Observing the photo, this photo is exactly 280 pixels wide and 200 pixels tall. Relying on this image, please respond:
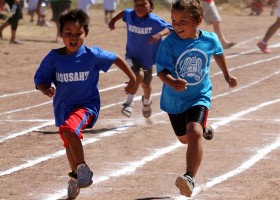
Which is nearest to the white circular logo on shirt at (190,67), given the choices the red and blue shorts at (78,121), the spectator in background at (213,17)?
the red and blue shorts at (78,121)

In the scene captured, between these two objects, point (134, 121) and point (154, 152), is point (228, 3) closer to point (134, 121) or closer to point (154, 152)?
point (134, 121)

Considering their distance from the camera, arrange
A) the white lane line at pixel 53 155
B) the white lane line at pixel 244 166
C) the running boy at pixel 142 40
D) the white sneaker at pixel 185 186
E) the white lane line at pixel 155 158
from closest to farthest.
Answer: the white sneaker at pixel 185 186, the white lane line at pixel 155 158, the white lane line at pixel 244 166, the white lane line at pixel 53 155, the running boy at pixel 142 40

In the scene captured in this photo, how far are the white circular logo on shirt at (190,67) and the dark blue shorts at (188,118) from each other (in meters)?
0.25

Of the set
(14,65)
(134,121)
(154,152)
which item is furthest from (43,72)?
(14,65)

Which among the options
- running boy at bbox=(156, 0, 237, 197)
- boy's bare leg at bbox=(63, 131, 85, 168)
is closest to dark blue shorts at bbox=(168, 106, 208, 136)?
running boy at bbox=(156, 0, 237, 197)

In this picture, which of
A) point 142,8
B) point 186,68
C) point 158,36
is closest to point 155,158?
point 186,68

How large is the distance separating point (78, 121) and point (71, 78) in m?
0.42

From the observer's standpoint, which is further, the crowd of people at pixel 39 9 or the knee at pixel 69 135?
the crowd of people at pixel 39 9

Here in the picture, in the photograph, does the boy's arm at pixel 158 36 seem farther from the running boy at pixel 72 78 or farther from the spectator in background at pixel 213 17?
the spectator in background at pixel 213 17

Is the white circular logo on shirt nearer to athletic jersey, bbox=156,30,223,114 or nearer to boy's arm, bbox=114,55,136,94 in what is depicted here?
athletic jersey, bbox=156,30,223,114

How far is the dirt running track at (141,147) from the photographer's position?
880cm

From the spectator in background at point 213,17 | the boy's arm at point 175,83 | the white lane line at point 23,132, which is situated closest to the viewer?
the boy's arm at point 175,83

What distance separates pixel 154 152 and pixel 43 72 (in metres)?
2.71

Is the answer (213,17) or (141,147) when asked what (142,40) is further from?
(213,17)
